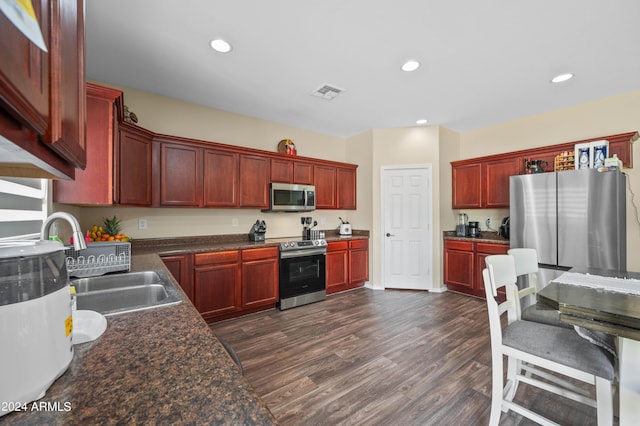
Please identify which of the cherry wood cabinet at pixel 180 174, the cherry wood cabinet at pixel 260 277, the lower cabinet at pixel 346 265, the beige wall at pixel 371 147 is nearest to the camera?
the cherry wood cabinet at pixel 180 174

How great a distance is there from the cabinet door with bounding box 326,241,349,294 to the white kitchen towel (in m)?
2.74

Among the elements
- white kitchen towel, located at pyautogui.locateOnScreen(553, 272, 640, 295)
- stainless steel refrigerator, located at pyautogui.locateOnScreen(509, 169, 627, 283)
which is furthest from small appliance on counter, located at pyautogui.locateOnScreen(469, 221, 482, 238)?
white kitchen towel, located at pyautogui.locateOnScreen(553, 272, 640, 295)

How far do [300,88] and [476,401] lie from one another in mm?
3247

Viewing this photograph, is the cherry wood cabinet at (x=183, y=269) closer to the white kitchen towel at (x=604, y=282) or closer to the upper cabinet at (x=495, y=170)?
the white kitchen towel at (x=604, y=282)

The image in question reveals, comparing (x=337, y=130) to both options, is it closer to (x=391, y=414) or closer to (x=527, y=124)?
(x=527, y=124)

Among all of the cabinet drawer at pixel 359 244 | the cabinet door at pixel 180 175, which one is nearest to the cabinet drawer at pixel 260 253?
the cabinet door at pixel 180 175

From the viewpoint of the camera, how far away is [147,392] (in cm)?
57

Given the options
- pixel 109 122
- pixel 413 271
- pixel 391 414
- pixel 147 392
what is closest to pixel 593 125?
pixel 413 271

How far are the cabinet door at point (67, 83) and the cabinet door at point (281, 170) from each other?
2943mm

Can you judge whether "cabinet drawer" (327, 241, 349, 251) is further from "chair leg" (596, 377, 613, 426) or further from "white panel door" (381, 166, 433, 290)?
"chair leg" (596, 377, 613, 426)

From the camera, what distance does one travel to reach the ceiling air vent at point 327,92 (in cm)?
300

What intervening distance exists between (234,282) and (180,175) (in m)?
1.41

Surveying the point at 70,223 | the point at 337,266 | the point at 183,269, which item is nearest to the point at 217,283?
the point at 183,269

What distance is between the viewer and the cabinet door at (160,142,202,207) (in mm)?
2973
